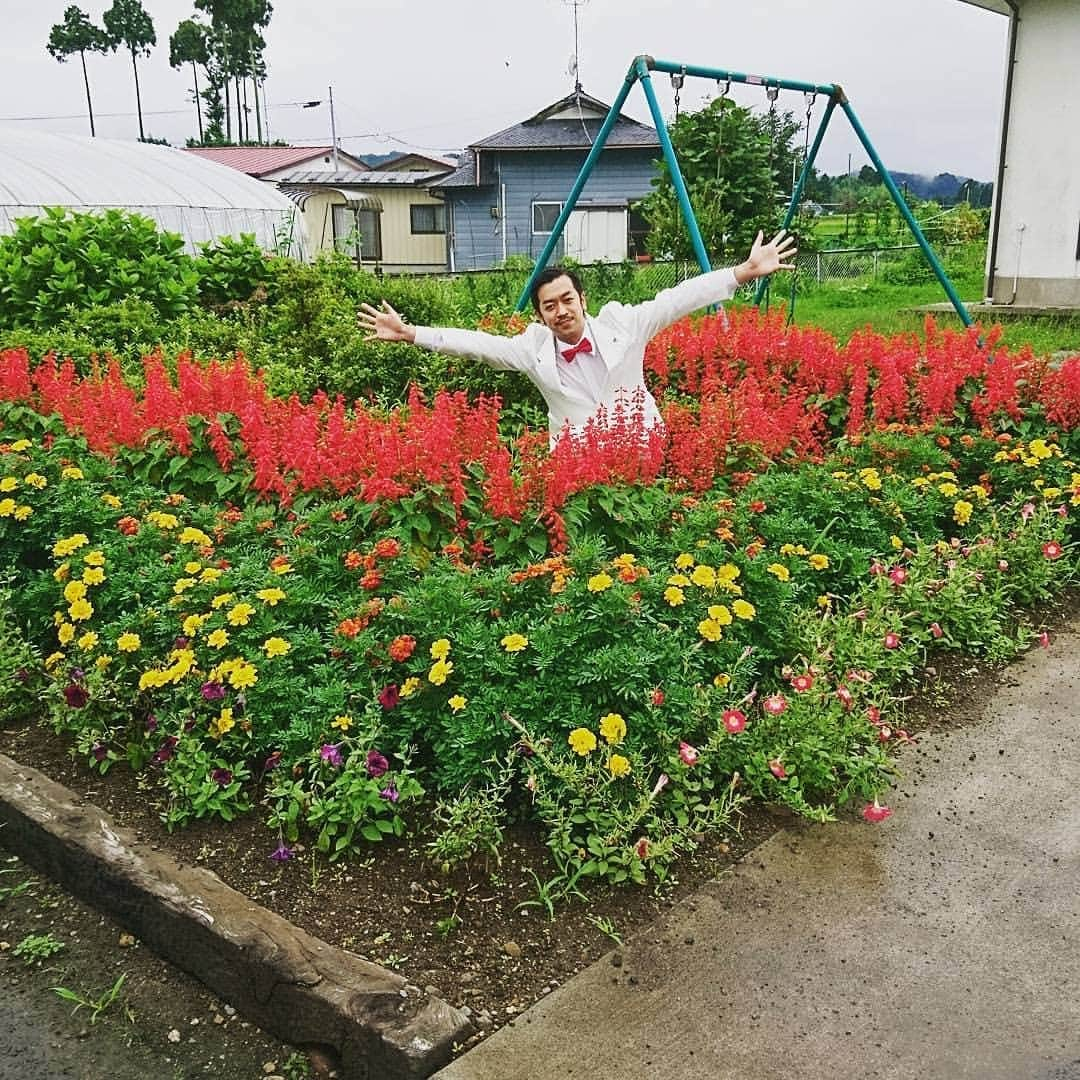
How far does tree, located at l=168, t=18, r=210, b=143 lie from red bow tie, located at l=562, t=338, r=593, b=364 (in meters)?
75.3

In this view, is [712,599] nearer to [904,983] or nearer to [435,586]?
[435,586]

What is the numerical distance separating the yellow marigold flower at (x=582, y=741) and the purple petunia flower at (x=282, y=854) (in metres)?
0.78

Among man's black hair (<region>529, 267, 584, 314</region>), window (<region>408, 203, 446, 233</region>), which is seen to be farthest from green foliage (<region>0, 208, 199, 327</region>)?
window (<region>408, 203, 446, 233</region>)

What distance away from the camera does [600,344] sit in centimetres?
535

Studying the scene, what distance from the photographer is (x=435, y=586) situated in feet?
10.6

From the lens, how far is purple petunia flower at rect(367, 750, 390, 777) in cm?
291

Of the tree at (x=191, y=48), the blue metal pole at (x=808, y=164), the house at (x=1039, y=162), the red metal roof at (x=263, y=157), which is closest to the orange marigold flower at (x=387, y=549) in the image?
the blue metal pole at (x=808, y=164)

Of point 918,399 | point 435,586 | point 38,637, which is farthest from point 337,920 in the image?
point 918,399

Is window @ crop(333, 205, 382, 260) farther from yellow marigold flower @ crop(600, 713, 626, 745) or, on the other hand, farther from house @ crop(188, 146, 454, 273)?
yellow marigold flower @ crop(600, 713, 626, 745)

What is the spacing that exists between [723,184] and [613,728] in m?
14.0

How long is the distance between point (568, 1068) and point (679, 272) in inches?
545

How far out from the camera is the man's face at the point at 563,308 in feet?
17.0

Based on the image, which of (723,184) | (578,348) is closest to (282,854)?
(578,348)

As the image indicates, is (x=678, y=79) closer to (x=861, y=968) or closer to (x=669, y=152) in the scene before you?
(x=669, y=152)
